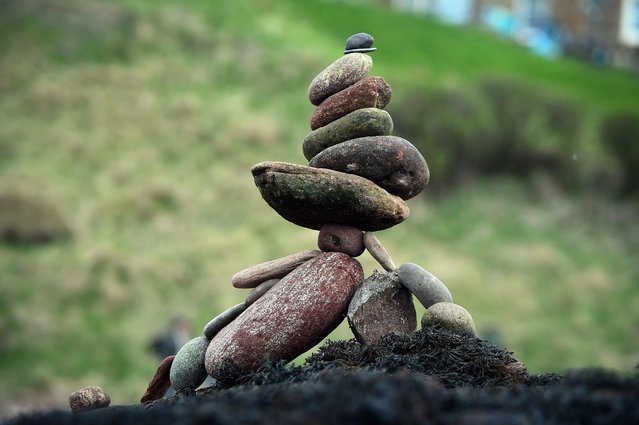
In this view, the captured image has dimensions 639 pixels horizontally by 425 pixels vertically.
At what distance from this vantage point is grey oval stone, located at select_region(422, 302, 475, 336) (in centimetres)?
1023

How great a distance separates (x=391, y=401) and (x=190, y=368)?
169 inches

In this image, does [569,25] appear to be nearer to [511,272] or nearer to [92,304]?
[511,272]

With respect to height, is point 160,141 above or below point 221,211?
above

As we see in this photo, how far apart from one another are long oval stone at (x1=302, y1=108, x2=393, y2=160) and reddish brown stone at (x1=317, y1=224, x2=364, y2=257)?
94cm

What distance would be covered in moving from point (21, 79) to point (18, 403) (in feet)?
60.2

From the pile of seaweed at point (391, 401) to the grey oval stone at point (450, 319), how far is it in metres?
0.76

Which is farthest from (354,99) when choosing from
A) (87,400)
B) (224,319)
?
(87,400)

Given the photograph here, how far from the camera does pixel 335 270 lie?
10.5 metres

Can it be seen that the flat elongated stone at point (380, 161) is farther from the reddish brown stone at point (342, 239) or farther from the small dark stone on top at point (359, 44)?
the small dark stone on top at point (359, 44)

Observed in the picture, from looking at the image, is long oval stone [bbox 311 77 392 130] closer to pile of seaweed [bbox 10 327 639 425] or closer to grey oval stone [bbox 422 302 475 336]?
grey oval stone [bbox 422 302 475 336]

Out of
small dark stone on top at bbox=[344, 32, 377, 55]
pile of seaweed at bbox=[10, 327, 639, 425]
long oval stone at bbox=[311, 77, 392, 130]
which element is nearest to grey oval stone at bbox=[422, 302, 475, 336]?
pile of seaweed at bbox=[10, 327, 639, 425]

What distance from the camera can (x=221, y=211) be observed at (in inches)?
1245

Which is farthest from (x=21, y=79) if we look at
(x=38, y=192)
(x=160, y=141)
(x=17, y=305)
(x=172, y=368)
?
(x=172, y=368)

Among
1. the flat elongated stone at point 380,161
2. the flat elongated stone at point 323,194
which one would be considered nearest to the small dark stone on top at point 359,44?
the flat elongated stone at point 380,161
